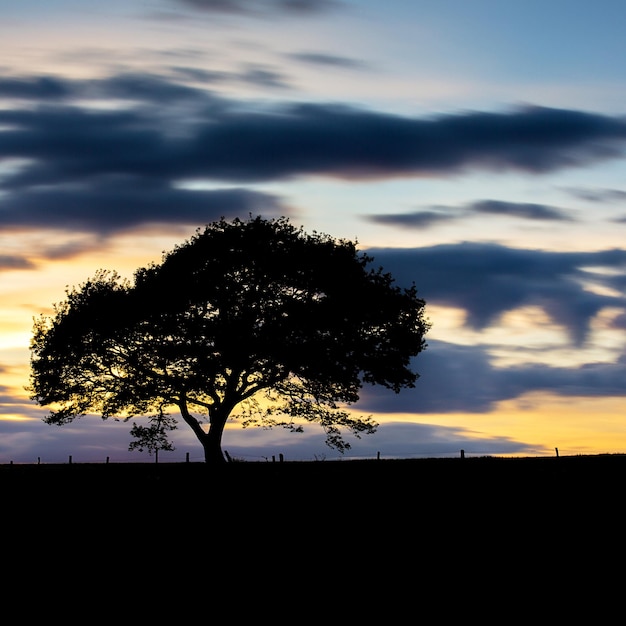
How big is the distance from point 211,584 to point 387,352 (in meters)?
42.1

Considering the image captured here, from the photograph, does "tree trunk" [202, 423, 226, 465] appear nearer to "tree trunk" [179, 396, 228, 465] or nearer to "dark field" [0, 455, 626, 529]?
"tree trunk" [179, 396, 228, 465]

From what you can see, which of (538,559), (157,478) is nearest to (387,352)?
(157,478)

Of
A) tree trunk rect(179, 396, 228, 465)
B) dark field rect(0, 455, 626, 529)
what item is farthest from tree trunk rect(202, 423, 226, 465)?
dark field rect(0, 455, 626, 529)

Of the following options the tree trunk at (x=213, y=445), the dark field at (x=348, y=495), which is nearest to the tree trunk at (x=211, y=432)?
the tree trunk at (x=213, y=445)

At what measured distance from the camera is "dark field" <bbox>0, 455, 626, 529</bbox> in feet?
85.5

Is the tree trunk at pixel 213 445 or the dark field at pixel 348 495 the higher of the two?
the tree trunk at pixel 213 445

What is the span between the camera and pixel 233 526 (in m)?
24.9

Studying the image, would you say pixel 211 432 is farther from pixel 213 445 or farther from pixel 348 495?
pixel 348 495

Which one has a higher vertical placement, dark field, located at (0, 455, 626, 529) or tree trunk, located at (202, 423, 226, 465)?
tree trunk, located at (202, 423, 226, 465)

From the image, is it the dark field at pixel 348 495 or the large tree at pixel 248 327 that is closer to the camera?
the dark field at pixel 348 495

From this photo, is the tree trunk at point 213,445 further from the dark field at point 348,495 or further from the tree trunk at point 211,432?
the dark field at point 348,495

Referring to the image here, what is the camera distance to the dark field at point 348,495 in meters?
26.1

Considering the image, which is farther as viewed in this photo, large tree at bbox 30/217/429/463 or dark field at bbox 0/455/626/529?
large tree at bbox 30/217/429/463

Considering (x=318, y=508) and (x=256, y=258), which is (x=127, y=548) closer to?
(x=318, y=508)
